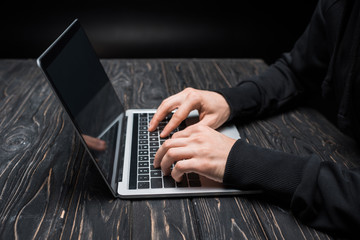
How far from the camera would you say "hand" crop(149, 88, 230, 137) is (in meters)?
0.75

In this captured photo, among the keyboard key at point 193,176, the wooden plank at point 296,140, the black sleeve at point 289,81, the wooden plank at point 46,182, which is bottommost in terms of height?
the wooden plank at point 46,182

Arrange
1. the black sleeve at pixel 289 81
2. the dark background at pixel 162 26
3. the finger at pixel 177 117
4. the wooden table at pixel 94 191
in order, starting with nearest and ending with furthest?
the wooden table at pixel 94 191 → the finger at pixel 177 117 → the black sleeve at pixel 289 81 → the dark background at pixel 162 26

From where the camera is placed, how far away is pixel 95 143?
0.60 meters

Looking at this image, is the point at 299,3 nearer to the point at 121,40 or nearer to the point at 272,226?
the point at 121,40

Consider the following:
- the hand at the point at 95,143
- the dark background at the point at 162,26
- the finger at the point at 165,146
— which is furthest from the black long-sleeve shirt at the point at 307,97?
the dark background at the point at 162,26

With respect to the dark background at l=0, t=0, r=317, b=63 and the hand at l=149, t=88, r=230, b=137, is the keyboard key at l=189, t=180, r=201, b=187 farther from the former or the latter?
the dark background at l=0, t=0, r=317, b=63

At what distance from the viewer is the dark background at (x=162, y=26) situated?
1.73 m

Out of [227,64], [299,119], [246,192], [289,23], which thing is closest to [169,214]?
[246,192]

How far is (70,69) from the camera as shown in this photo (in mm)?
614

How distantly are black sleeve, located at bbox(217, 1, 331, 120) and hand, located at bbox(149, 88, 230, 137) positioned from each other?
0.16 feet

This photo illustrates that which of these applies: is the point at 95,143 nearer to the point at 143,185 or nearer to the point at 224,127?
the point at 143,185

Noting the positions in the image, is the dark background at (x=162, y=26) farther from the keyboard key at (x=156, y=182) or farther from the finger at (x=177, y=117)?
the keyboard key at (x=156, y=182)

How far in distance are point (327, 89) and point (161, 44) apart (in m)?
1.17

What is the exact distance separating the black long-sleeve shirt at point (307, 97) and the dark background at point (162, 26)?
91 centimetres
